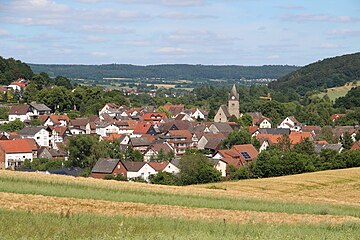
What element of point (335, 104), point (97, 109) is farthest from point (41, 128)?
point (335, 104)

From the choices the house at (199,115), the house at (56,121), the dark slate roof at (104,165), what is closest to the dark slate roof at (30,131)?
the house at (56,121)

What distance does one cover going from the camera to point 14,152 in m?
63.0

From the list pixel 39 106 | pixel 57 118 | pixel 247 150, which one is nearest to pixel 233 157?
pixel 247 150

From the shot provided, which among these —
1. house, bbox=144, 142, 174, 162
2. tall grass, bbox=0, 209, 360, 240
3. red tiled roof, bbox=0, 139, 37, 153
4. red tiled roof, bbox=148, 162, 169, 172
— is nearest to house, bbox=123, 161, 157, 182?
red tiled roof, bbox=148, 162, 169, 172

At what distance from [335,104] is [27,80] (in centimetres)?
6393

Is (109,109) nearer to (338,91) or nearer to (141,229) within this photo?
(338,91)

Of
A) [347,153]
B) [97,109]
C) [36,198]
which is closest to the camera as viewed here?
[36,198]

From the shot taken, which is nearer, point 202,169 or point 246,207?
point 246,207

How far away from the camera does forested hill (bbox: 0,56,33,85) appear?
129125 millimetres

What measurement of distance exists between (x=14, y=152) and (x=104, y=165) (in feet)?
47.6

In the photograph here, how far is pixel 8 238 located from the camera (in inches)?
471

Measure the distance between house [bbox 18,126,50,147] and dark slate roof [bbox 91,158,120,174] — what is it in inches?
1007

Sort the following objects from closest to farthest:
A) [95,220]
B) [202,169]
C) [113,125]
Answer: [95,220], [202,169], [113,125]

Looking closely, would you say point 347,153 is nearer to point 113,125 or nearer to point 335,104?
point 113,125
